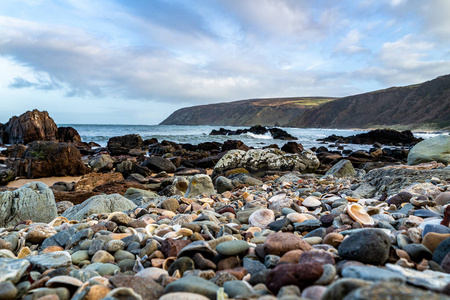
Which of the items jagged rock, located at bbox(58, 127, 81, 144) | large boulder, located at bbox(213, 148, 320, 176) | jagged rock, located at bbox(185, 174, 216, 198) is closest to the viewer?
jagged rock, located at bbox(185, 174, 216, 198)

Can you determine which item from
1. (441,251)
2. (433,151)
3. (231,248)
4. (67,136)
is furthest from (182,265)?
(67,136)

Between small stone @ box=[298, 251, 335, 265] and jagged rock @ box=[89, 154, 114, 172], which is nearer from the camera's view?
small stone @ box=[298, 251, 335, 265]

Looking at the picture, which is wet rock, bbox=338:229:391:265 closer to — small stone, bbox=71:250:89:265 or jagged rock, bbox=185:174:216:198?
small stone, bbox=71:250:89:265

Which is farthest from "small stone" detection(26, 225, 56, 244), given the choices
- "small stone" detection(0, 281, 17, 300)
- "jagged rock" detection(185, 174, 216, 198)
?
"jagged rock" detection(185, 174, 216, 198)

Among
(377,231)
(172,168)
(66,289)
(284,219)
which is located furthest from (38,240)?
(172,168)

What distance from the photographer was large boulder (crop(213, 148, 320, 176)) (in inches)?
358

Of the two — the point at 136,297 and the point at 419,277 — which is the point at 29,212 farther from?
the point at 419,277

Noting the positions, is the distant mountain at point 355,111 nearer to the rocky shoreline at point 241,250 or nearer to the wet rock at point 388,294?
the rocky shoreline at point 241,250

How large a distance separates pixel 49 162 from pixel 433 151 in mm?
11110

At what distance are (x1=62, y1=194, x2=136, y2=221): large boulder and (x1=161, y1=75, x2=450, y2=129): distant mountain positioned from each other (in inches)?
2250

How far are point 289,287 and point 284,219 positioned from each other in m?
1.29

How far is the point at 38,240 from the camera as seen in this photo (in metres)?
2.54

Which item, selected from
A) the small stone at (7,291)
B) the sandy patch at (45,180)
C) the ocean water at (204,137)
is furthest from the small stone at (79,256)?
the ocean water at (204,137)

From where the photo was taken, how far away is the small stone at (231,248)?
1725 millimetres
